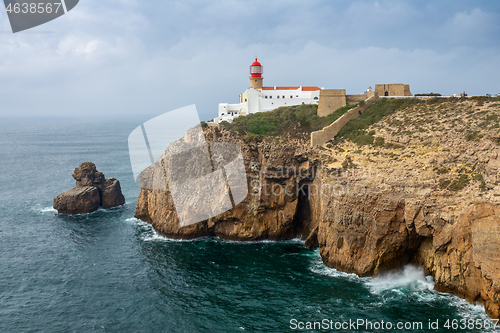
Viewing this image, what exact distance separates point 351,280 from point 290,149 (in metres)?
20.0

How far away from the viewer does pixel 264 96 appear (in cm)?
7325

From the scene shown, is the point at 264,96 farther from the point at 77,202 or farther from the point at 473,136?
the point at 473,136

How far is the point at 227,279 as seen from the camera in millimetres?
40375

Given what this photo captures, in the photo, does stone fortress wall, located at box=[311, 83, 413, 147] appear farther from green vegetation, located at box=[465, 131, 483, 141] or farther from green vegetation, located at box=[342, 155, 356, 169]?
green vegetation, located at box=[465, 131, 483, 141]

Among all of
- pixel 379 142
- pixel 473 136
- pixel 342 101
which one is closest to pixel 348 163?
pixel 379 142

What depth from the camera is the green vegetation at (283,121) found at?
58094mm

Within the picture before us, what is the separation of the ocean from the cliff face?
1854mm

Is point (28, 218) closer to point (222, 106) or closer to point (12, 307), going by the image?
point (12, 307)

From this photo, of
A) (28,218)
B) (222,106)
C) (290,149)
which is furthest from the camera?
(222,106)

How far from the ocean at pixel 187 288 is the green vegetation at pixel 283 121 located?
57.2ft

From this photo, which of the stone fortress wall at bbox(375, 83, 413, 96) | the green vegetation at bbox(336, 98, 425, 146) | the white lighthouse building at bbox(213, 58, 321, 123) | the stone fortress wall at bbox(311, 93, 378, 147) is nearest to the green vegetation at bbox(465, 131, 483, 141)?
the green vegetation at bbox(336, 98, 425, 146)

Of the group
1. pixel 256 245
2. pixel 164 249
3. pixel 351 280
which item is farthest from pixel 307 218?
pixel 164 249

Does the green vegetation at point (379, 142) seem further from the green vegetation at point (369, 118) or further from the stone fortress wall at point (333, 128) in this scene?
the stone fortress wall at point (333, 128)

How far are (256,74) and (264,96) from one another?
4524 millimetres
